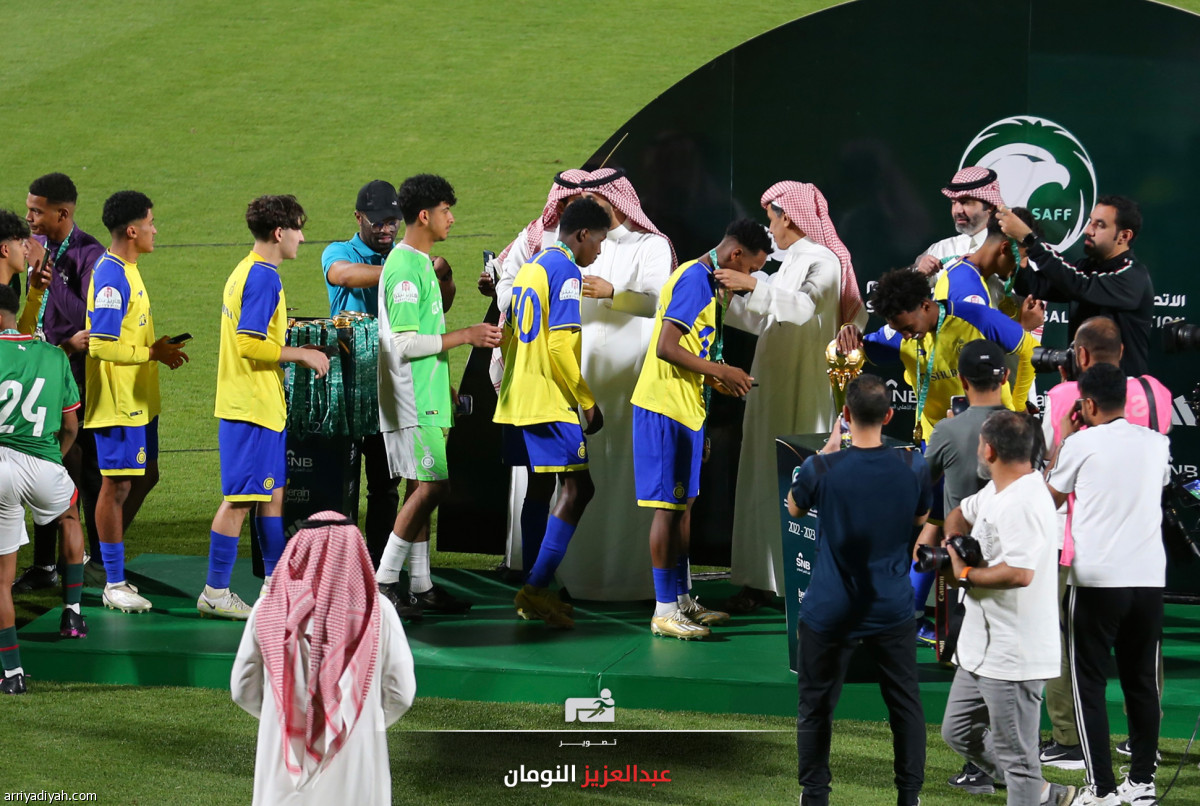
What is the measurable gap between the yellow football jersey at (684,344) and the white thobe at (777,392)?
0.45 m

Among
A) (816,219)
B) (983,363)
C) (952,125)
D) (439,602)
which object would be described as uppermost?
(952,125)

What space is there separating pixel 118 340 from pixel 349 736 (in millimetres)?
3182

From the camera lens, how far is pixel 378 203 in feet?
21.2

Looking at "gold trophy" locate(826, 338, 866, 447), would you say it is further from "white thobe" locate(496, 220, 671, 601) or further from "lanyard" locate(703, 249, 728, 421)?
"white thobe" locate(496, 220, 671, 601)

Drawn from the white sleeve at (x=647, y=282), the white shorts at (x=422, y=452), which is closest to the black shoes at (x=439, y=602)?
the white shorts at (x=422, y=452)

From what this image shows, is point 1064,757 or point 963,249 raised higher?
point 963,249

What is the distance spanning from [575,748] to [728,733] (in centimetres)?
58

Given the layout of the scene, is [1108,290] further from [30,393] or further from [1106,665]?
[30,393]

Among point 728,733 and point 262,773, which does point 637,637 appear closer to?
point 728,733

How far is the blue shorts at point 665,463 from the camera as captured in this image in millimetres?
5832

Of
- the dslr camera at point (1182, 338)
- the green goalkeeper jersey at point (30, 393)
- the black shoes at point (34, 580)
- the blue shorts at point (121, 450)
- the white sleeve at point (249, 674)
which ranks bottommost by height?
the black shoes at point (34, 580)

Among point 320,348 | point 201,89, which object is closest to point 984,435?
point 320,348

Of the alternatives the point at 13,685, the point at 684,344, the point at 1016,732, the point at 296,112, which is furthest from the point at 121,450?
the point at 296,112

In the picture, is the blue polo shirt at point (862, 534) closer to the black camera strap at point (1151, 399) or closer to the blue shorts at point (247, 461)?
the black camera strap at point (1151, 399)
